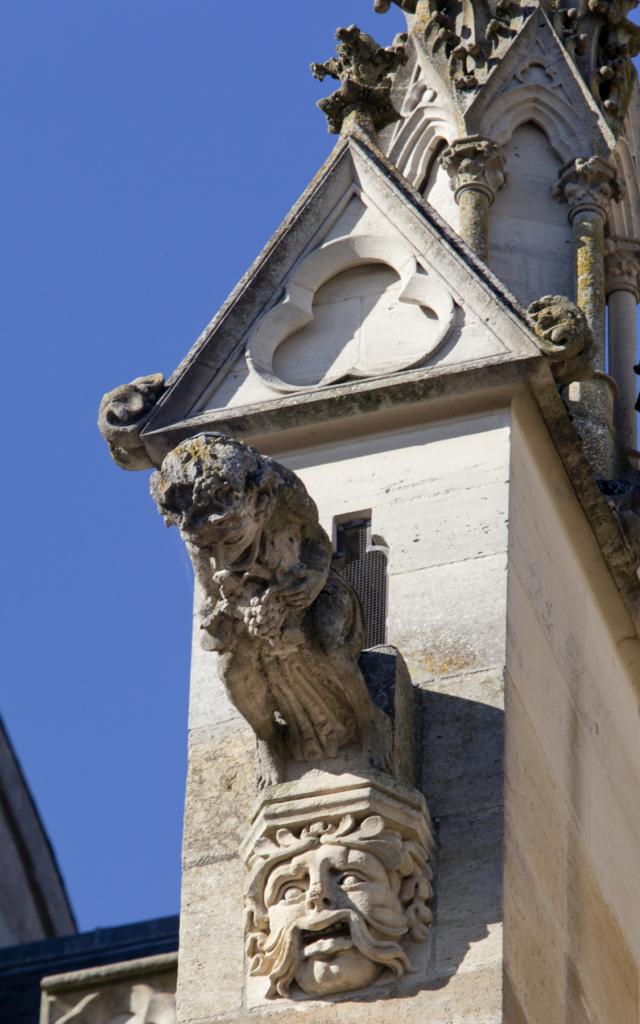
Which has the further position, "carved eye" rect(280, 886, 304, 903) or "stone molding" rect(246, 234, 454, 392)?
"stone molding" rect(246, 234, 454, 392)

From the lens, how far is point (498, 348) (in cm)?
970

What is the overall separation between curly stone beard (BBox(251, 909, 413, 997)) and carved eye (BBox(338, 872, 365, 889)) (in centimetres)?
9

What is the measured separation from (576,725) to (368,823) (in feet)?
3.83

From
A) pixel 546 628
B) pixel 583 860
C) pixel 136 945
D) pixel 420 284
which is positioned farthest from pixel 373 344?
pixel 136 945

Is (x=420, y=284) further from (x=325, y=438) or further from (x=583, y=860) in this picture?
(x=583, y=860)

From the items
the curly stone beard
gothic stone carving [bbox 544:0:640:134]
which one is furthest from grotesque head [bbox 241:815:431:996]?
gothic stone carving [bbox 544:0:640:134]

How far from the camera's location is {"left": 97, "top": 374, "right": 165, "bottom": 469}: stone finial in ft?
32.3

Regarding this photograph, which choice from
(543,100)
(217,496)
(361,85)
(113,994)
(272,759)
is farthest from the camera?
(543,100)

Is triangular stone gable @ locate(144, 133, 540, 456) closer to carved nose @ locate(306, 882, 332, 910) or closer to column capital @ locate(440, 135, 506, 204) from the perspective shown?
carved nose @ locate(306, 882, 332, 910)

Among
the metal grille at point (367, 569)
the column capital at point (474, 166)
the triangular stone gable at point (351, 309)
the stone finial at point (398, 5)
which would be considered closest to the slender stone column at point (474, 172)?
the column capital at point (474, 166)

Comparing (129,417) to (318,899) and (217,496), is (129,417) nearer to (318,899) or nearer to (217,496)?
(217,496)

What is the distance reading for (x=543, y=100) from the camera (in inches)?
534

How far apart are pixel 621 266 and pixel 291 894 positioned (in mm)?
5363

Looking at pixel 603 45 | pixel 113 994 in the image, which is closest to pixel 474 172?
pixel 603 45
